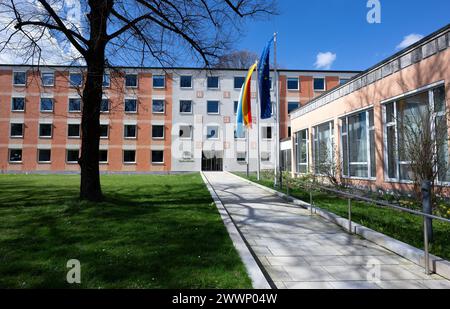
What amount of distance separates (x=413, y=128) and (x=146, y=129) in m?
33.5

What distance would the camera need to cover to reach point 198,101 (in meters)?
40.1

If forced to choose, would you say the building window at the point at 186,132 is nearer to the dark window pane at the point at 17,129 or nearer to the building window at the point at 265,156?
the building window at the point at 265,156

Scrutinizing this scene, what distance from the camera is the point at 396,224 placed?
7.24 meters

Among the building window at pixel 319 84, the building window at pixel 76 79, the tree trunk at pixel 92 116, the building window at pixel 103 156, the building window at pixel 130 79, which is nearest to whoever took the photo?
the tree trunk at pixel 92 116

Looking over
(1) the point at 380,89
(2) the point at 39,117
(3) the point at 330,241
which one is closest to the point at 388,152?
(1) the point at 380,89

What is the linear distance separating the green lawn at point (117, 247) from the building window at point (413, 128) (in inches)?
214

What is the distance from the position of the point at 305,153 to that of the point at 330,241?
1409 centimetres

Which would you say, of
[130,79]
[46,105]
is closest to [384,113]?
[130,79]

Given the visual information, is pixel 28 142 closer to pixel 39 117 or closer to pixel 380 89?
pixel 39 117

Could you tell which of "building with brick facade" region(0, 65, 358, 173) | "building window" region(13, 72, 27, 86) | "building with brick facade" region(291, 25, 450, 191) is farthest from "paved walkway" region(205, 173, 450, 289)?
"building window" region(13, 72, 27, 86)

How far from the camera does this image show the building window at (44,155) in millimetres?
38719

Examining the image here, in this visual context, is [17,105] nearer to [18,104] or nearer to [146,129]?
[18,104]

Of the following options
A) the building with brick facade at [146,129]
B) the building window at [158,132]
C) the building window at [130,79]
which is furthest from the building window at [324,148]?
the building window at [158,132]

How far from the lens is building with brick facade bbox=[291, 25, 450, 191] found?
9.01 m
